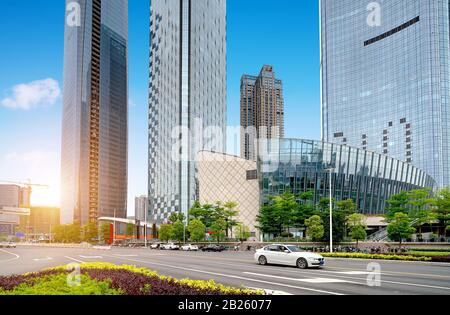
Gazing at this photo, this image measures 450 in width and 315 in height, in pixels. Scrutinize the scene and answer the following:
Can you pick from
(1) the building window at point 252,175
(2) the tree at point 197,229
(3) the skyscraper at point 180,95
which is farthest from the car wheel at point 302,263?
(3) the skyscraper at point 180,95

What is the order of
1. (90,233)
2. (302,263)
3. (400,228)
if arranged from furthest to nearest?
(90,233) < (400,228) < (302,263)

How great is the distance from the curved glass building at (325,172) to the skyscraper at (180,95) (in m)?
61.7

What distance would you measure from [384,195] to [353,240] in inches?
1541

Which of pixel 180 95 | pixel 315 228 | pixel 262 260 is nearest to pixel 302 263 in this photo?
pixel 262 260

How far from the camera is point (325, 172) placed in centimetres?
9319

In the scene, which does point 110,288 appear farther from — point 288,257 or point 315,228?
point 315,228

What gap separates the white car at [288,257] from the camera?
26.9 metres

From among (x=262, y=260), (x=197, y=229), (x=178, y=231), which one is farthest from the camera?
(x=178, y=231)

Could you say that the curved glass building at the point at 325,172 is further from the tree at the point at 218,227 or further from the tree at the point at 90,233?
the tree at the point at 90,233

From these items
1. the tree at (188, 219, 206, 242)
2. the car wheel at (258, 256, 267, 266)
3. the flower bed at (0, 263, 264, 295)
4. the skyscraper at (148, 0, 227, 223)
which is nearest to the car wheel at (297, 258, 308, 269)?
the car wheel at (258, 256, 267, 266)

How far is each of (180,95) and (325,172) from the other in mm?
77245

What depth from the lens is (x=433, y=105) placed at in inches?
6718

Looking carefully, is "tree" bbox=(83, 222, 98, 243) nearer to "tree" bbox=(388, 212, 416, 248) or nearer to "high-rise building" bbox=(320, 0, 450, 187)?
"tree" bbox=(388, 212, 416, 248)

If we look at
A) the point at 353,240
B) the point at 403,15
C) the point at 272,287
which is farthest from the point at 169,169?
the point at 272,287
